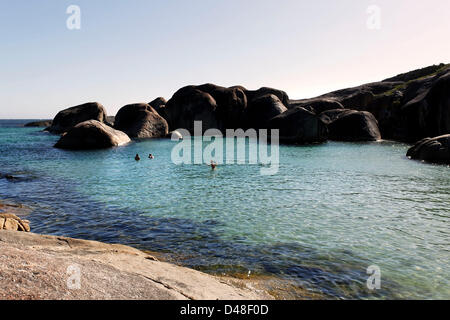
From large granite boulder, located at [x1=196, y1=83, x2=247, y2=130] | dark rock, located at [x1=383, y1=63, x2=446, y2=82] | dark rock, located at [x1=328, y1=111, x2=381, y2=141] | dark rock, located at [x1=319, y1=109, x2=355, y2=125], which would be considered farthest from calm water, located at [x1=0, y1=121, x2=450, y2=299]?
dark rock, located at [x1=383, y1=63, x2=446, y2=82]

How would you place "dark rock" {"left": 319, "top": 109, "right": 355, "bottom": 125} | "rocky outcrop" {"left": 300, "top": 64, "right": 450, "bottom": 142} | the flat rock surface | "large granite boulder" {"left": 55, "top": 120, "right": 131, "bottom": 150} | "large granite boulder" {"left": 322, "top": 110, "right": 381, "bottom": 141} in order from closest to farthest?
the flat rock surface, "rocky outcrop" {"left": 300, "top": 64, "right": 450, "bottom": 142}, "large granite boulder" {"left": 55, "top": 120, "right": 131, "bottom": 150}, "large granite boulder" {"left": 322, "top": 110, "right": 381, "bottom": 141}, "dark rock" {"left": 319, "top": 109, "right": 355, "bottom": 125}

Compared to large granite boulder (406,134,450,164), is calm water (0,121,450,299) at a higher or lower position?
lower

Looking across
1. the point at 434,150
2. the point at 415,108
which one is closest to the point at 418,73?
the point at 415,108

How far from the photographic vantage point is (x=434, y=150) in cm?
2844

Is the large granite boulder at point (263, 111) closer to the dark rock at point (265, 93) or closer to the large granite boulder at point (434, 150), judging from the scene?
the dark rock at point (265, 93)

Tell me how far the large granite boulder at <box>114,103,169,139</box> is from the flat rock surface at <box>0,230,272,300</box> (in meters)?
54.4

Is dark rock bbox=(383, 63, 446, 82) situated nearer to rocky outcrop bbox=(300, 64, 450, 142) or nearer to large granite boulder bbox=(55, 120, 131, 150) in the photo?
rocky outcrop bbox=(300, 64, 450, 142)

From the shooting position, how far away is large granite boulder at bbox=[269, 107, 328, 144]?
5006cm

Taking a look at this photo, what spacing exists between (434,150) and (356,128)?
2470 cm

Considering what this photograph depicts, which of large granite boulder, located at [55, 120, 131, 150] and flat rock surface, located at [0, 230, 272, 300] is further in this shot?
large granite boulder, located at [55, 120, 131, 150]

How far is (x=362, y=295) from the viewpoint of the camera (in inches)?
299

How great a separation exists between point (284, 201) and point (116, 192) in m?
9.08

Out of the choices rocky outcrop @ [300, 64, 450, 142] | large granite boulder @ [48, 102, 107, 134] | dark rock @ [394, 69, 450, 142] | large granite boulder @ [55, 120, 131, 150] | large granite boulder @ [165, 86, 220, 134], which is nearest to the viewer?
dark rock @ [394, 69, 450, 142]
